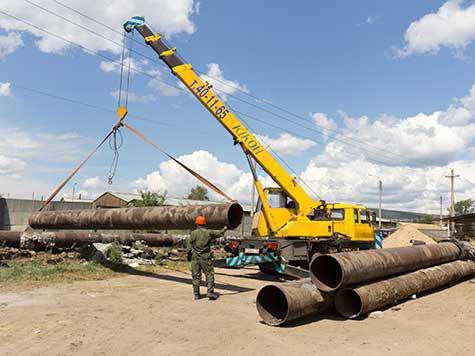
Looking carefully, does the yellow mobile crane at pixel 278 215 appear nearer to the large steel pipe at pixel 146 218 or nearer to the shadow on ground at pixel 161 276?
the shadow on ground at pixel 161 276

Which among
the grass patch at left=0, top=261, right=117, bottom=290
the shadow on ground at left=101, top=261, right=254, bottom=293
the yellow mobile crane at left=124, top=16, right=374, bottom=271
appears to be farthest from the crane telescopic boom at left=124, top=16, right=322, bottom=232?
the grass patch at left=0, top=261, right=117, bottom=290

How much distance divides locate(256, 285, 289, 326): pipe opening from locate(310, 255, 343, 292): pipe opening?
728 mm

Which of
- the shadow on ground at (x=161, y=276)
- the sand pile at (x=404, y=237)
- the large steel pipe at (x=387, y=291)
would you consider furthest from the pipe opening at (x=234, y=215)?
the sand pile at (x=404, y=237)

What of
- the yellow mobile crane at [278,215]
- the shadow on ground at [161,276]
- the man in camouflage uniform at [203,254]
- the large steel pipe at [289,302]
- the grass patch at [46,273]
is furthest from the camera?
the yellow mobile crane at [278,215]

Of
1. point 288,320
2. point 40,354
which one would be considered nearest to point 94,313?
point 40,354

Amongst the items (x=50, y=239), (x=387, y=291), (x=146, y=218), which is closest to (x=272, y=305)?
(x=387, y=291)

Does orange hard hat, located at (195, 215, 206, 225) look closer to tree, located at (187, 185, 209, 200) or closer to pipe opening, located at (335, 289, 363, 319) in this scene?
pipe opening, located at (335, 289, 363, 319)

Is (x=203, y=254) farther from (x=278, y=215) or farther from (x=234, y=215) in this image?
(x=278, y=215)

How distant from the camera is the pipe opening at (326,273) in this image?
Result: 748cm

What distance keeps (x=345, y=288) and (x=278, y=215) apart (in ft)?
19.4

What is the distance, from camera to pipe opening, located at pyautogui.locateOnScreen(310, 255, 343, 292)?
7478 millimetres

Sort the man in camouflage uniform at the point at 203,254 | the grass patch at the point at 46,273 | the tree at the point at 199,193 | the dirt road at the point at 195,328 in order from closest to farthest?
the dirt road at the point at 195,328 → the man in camouflage uniform at the point at 203,254 → the grass patch at the point at 46,273 → the tree at the point at 199,193

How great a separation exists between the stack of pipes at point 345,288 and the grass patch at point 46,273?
20.0 feet

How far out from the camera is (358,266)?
24.9 ft
